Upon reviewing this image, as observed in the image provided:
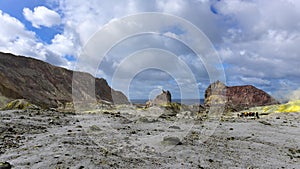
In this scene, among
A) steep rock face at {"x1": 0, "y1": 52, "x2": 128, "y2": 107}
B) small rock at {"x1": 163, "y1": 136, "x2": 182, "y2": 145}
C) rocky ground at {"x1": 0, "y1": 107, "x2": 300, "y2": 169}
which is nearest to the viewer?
rocky ground at {"x1": 0, "y1": 107, "x2": 300, "y2": 169}

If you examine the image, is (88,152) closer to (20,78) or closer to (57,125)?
(57,125)

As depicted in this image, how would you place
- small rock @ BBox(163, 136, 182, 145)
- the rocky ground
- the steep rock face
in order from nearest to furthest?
the rocky ground
small rock @ BBox(163, 136, 182, 145)
the steep rock face

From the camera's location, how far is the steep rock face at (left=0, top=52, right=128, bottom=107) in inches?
3740

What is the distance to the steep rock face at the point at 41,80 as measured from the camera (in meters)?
95.0

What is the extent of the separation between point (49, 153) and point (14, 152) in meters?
1.32

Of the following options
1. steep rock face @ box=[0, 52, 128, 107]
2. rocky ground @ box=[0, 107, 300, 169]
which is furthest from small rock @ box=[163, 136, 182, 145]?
steep rock face @ box=[0, 52, 128, 107]

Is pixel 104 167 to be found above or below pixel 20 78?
below

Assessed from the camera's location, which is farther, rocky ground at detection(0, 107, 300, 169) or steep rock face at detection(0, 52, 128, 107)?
steep rock face at detection(0, 52, 128, 107)

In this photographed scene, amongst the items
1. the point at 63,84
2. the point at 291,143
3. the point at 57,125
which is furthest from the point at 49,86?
the point at 291,143

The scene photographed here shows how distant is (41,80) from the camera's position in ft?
359

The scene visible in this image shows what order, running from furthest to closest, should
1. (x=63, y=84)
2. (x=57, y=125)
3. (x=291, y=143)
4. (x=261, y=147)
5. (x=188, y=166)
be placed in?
1. (x=63, y=84)
2. (x=57, y=125)
3. (x=291, y=143)
4. (x=261, y=147)
5. (x=188, y=166)

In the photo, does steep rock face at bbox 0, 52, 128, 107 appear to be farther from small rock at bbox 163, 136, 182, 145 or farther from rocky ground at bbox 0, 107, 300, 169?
small rock at bbox 163, 136, 182, 145

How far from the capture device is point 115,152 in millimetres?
10383

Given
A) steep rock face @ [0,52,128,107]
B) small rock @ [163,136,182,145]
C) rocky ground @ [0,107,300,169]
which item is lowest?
rocky ground @ [0,107,300,169]
